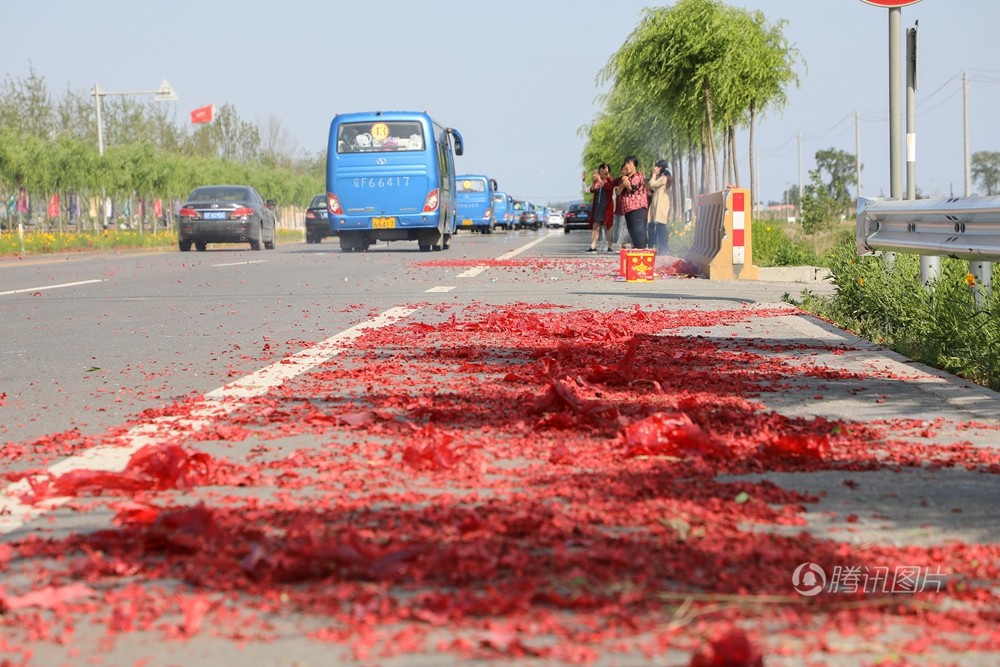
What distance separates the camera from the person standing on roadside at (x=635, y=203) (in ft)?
76.8

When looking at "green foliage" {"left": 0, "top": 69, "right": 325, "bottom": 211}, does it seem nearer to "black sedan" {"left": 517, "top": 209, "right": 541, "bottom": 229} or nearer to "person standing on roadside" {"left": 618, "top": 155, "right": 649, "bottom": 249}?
"black sedan" {"left": 517, "top": 209, "right": 541, "bottom": 229}

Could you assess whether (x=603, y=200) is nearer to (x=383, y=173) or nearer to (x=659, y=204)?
(x=383, y=173)

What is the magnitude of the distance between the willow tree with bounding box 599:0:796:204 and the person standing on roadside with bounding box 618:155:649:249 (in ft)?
46.8

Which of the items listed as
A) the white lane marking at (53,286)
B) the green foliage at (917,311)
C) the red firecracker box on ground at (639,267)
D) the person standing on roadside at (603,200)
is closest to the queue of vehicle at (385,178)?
the person standing on roadside at (603,200)

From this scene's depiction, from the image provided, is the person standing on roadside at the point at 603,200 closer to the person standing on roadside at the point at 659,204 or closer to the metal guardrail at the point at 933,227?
the person standing on roadside at the point at 659,204

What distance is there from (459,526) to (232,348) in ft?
20.0

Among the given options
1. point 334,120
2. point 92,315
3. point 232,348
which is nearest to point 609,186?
point 334,120

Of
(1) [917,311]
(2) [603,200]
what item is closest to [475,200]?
(2) [603,200]

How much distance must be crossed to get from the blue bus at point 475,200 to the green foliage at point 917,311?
6444cm

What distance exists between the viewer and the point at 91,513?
452 cm

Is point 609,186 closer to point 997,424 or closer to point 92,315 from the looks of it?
point 92,315

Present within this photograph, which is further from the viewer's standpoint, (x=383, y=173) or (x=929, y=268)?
(x=383, y=173)

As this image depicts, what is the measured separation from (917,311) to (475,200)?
228 ft

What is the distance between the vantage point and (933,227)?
9.68 meters
